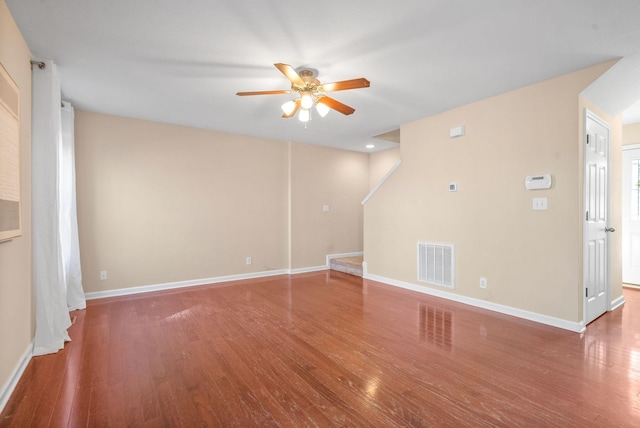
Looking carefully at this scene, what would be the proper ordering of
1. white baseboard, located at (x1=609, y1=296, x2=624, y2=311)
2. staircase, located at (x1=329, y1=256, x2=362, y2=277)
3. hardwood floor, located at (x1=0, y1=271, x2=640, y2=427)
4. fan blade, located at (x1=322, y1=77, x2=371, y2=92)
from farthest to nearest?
staircase, located at (x1=329, y1=256, x2=362, y2=277) → white baseboard, located at (x1=609, y1=296, x2=624, y2=311) → fan blade, located at (x1=322, y1=77, x2=371, y2=92) → hardwood floor, located at (x1=0, y1=271, x2=640, y2=427)

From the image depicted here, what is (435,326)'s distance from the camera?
3205 mm

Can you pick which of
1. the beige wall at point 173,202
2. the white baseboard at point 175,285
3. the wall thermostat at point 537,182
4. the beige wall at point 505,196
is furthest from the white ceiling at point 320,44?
the white baseboard at point 175,285

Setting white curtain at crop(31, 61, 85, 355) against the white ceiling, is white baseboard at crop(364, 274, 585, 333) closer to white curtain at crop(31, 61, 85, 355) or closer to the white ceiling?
the white ceiling

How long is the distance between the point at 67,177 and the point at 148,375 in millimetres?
2759

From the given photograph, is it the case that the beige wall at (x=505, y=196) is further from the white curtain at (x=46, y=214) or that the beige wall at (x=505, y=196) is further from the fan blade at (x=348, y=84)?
Result: the white curtain at (x=46, y=214)

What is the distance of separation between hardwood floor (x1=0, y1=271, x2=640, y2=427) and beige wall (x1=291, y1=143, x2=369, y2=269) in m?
2.42

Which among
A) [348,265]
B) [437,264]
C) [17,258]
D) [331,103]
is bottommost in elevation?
[348,265]

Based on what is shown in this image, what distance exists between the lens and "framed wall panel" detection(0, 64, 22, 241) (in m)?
1.88

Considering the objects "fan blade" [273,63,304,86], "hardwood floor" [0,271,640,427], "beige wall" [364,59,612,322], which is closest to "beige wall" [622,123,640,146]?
"hardwood floor" [0,271,640,427]

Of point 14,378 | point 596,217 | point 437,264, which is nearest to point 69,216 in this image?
point 14,378

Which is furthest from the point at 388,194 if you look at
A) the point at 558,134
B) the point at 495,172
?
the point at 558,134

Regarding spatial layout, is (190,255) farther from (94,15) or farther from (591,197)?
(591,197)

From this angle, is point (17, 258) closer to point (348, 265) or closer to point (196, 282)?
point (196, 282)

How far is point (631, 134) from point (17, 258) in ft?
25.0
